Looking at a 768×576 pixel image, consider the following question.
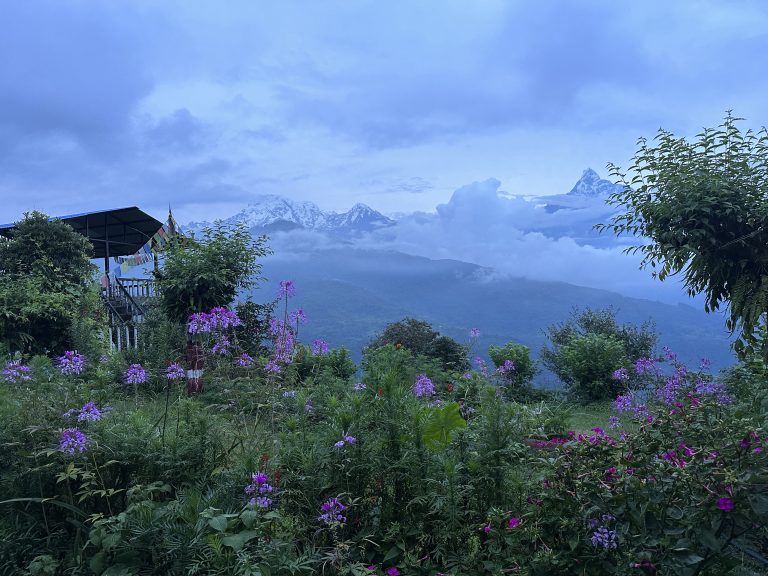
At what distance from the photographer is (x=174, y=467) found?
7.96ft

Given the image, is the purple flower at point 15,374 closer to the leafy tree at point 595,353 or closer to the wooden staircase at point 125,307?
the leafy tree at point 595,353

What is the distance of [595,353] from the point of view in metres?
8.74

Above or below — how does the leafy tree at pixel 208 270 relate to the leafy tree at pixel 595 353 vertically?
above

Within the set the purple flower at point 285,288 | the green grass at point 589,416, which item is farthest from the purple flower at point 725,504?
the purple flower at point 285,288

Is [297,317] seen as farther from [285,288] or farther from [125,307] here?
[125,307]

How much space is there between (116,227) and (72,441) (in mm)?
15478

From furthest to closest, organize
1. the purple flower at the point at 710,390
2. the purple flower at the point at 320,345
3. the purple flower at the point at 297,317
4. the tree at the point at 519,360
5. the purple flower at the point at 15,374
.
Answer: the tree at the point at 519,360
the purple flower at the point at 320,345
the purple flower at the point at 297,317
the purple flower at the point at 15,374
the purple flower at the point at 710,390

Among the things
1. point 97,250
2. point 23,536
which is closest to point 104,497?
point 23,536

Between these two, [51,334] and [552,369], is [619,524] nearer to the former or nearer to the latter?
[552,369]

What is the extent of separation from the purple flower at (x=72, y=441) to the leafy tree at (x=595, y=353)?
20.4 feet

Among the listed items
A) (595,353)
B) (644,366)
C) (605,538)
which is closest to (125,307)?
(595,353)

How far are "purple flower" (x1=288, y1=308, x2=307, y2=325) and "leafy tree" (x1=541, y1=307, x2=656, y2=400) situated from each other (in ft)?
14.4

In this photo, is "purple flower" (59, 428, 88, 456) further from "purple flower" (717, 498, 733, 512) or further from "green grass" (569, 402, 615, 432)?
"green grass" (569, 402, 615, 432)

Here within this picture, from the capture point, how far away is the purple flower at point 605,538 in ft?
5.54
